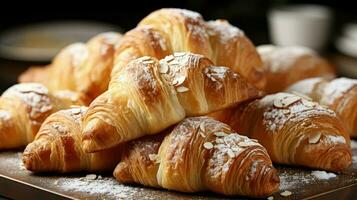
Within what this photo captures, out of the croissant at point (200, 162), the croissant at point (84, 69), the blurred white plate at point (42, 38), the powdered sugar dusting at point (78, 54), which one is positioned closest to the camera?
the croissant at point (200, 162)

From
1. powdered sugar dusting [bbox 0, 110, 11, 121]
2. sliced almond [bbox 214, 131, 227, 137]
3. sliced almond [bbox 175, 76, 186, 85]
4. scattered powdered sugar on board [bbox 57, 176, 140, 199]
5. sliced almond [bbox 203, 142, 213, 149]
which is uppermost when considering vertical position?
sliced almond [bbox 175, 76, 186, 85]

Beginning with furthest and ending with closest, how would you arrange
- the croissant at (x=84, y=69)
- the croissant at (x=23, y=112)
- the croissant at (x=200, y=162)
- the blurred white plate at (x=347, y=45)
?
the blurred white plate at (x=347, y=45), the croissant at (x=84, y=69), the croissant at (x=23, y=112), the croissant at (x=200, y=162)

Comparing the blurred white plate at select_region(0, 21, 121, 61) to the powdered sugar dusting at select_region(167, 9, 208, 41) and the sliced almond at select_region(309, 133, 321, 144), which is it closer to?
the powdered sugar dusting at select_region(167, 9, 208, 41)

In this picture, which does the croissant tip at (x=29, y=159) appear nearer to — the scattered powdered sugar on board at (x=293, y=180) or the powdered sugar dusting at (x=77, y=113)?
the powdered sugar dusting at (x=77, y=113)

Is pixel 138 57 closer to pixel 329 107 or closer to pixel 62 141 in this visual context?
pixel 62 141

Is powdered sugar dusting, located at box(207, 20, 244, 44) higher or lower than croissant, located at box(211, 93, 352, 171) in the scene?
higher

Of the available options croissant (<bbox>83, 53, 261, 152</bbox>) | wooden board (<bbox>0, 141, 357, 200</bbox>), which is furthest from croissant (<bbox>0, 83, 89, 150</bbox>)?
croissant (<bbox>83, 53, 261, 152</bbox>)

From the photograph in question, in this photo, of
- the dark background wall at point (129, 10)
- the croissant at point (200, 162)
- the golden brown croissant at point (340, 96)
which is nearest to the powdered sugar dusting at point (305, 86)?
the golden brown croissant at point (340, 96)
